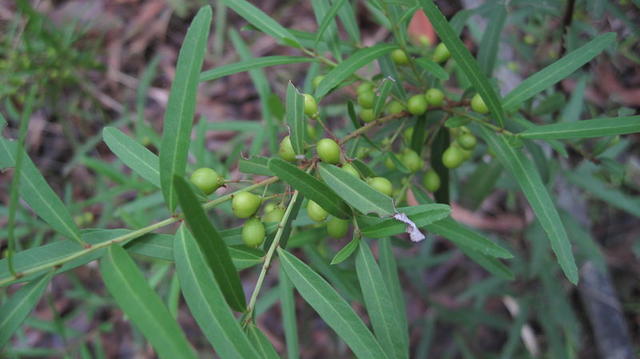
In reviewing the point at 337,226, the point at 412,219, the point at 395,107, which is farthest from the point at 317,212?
the point at 395,107

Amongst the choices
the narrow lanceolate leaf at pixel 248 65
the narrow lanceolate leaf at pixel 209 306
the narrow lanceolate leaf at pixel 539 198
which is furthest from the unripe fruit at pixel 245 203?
the narrow lanceolate leaf at pixel 539 198

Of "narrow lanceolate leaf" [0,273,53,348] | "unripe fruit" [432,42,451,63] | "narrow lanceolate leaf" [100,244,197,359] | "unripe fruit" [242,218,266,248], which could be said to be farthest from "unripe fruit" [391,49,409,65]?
"narrow lanceolate leaf" [0,273,53,348]

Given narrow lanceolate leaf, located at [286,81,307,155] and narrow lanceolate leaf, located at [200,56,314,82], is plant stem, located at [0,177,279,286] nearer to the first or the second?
narrow lanceolate leaf, located at [286,81,307,155]

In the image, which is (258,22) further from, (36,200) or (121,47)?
(121,47)

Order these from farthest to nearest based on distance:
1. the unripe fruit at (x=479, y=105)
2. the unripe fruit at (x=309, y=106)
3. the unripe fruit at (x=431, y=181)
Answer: the unripe fruit at (x=431, y=181) → the unripe fruit at (x=479, y=105) → the unripe fruit at (x=309, y=106)

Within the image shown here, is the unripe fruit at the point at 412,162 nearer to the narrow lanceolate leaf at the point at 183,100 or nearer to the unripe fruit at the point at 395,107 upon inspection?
the unripe fruit at the point at 395,107

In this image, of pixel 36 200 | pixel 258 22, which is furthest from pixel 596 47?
pixel 36 200

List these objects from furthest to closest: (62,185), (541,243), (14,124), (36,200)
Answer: (62,185), (14,124), (541,243), (36,200)
